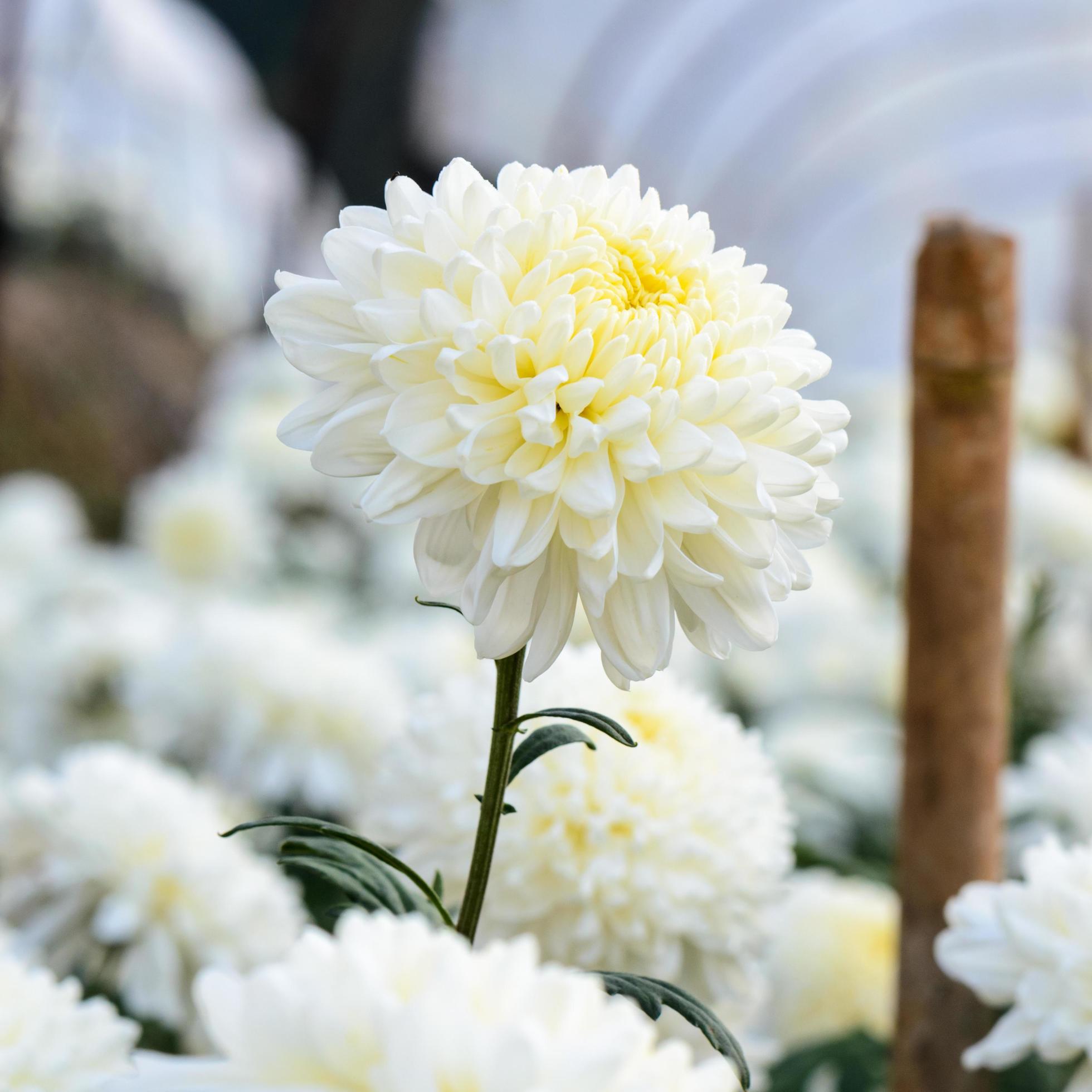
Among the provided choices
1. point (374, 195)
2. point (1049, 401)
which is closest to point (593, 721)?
point (374, 195)

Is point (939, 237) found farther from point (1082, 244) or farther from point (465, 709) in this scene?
point (1082, 244)

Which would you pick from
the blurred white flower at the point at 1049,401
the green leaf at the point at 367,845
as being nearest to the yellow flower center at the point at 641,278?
the green leaf at the point at 367,845

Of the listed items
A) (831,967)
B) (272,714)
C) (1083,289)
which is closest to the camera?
(831,967)

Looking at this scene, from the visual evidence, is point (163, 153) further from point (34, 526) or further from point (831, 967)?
point (831, 967)

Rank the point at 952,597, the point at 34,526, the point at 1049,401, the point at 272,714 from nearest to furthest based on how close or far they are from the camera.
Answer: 1. the point at 952,597
2. the point at 272,714
3. the point at 34,526
4. the point at 1049,401

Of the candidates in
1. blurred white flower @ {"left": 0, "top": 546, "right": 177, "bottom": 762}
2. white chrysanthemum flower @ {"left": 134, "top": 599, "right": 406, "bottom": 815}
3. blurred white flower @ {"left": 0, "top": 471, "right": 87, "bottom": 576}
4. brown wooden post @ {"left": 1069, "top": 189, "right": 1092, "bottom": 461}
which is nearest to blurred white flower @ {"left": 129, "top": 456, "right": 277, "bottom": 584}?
blurred white flower @ {"left": 0, "top": 471, "right": 87, "bottom": 576}

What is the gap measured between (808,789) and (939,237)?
1.40 ft

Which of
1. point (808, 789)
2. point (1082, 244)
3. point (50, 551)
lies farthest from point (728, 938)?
point (1082, 244)

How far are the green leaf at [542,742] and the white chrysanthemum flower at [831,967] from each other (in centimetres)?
35

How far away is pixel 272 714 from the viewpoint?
0.77 m

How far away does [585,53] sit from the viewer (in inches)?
78.5

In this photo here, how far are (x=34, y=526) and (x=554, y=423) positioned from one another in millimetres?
1342

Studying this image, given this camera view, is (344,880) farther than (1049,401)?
No

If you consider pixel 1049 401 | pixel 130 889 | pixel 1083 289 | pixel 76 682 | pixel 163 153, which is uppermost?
pixel 163 153
